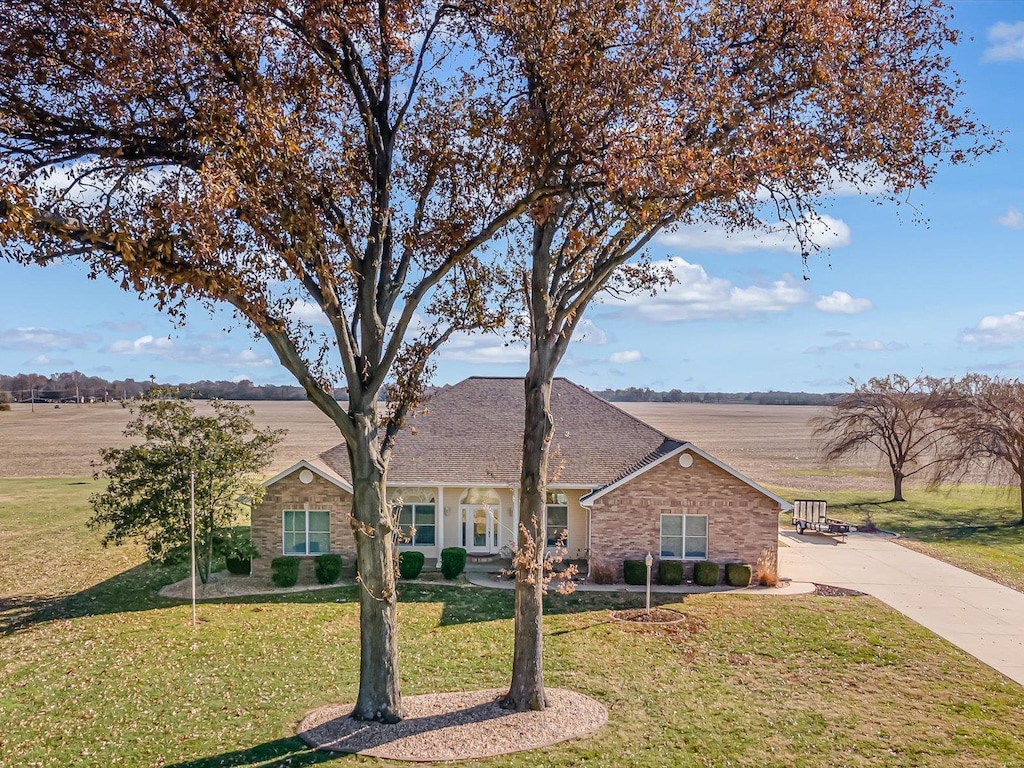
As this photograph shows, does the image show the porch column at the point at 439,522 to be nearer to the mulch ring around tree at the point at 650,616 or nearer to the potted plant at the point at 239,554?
the potted plant at the point at 239,554

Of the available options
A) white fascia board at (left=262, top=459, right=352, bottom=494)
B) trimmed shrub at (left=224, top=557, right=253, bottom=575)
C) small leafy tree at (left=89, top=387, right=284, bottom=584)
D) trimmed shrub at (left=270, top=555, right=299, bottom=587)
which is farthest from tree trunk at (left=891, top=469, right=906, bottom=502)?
small leafy tree at (left=89, top=387, right=284, bottom=584)

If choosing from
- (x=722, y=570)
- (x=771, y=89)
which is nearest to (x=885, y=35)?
(x=771, y=89)

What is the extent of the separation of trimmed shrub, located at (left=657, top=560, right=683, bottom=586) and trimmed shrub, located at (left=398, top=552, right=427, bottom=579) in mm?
6678

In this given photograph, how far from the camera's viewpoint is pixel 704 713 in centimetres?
1220

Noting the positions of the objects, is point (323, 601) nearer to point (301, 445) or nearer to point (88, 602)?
point (88, 602)

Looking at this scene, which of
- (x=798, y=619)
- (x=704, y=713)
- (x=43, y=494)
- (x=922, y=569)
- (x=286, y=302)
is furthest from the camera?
(x=43, y=494)

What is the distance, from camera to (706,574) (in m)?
21.4

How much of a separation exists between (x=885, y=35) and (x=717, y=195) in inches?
133

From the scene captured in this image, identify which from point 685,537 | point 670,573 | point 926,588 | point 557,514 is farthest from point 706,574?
point 926,588

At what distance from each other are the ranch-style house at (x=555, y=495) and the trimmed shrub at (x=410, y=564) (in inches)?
45.4

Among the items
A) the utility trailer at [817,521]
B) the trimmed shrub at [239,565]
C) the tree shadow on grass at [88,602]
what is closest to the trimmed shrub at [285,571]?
the trimmed shrub at [239,565]

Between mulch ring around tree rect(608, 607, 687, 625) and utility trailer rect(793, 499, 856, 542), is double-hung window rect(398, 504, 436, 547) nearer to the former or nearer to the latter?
mulch ring around tree rect(608, 607, 687, 625)

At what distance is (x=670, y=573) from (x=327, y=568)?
9.40m

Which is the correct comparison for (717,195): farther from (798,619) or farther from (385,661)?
(798,619)
